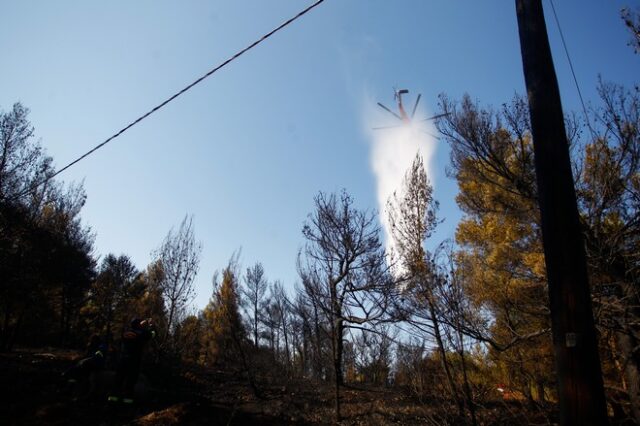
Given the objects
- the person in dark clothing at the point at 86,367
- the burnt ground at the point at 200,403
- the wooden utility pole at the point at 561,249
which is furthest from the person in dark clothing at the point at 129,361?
the wooden utility pole at the point at 561,249

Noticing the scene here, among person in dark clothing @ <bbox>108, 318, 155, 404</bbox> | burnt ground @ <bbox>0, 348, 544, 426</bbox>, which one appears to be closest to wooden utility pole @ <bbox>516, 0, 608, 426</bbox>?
burnt ground @ <bbox>0, 348, 544, 426</bbox>

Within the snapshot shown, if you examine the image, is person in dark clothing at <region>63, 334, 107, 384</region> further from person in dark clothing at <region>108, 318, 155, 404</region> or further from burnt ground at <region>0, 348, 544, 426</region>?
person in dark clothing at <region>108, 318, 155, 404</region>

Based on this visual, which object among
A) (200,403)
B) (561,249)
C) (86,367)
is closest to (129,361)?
(86,367)

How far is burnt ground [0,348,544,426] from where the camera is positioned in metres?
7.00

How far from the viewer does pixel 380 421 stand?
10.0 meters

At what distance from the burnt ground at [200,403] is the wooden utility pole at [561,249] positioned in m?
4.54

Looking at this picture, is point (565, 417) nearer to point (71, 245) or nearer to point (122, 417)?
point (122, 417)

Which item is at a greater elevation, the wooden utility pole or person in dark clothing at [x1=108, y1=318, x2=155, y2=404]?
the wooden utility pole

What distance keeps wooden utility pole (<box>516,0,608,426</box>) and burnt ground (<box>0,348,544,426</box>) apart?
454cm

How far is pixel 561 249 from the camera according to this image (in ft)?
6.62

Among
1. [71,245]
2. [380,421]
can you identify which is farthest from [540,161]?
[71,245]

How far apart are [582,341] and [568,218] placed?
26.6 inches

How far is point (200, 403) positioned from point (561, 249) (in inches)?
370

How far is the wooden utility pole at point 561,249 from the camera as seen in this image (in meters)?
1.78
